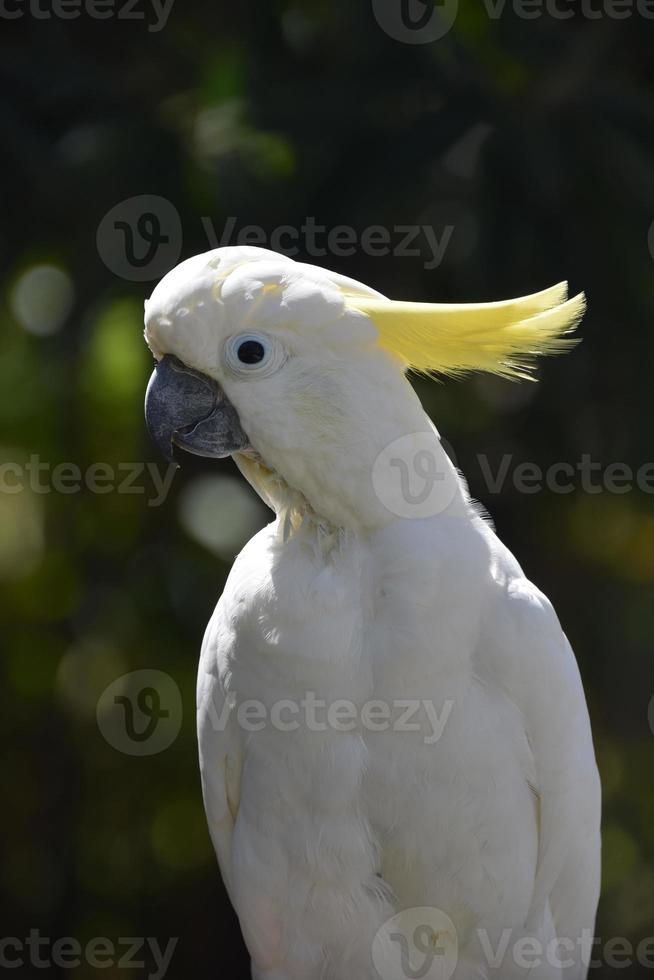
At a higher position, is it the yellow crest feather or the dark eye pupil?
the yellow crest feather

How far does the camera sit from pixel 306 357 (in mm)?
1488

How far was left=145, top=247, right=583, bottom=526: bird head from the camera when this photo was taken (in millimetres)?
1474

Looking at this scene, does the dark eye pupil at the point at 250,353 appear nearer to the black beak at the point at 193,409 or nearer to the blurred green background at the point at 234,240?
the black beak at the point at 193,409

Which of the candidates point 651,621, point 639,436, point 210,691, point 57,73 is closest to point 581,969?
point 210,691

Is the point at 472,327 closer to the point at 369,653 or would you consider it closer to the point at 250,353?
the point at 250,353

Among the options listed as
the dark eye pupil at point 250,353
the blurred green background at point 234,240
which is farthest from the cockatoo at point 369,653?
the blurred green background at point 234,240

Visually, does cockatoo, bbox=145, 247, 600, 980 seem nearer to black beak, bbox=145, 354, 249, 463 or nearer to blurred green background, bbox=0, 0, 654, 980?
black beak, bbox=145, 354, 249, 463

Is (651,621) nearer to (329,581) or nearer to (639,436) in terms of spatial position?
(639,436)

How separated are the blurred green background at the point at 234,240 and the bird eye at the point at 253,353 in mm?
1048

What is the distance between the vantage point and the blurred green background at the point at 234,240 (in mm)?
2486

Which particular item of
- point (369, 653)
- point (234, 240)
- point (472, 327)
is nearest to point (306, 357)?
point (472, 327)

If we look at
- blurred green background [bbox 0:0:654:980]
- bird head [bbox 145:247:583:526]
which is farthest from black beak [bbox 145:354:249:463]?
blurred green background [bbox 0:0:654:980]

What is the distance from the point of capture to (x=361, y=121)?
8.32 ft

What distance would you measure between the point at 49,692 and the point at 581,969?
57.2 inches
